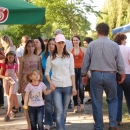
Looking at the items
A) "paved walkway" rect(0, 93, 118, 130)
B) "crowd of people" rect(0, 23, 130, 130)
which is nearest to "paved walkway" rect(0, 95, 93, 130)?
"paved walkway" rect(0, 93, 118, 130)

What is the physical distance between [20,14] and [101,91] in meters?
2.13

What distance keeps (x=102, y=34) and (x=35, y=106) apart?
1789mm

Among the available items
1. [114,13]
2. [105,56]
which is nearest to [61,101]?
[105,56]

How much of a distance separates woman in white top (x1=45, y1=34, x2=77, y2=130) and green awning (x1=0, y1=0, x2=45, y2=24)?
1.82 ft

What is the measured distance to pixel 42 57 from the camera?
21.6 ft

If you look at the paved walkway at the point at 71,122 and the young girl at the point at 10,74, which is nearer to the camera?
the paved walkway at the point at 71,122

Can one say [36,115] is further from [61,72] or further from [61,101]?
[61,72]

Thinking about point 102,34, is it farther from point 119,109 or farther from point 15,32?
point 15,32

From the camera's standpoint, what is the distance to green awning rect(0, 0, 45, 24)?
4957 mm

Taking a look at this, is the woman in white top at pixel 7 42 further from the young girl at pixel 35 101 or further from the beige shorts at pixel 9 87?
the young girl at pixel 35 101

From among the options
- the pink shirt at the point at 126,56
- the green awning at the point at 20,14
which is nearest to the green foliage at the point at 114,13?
the pink shirt at the point at 126,56

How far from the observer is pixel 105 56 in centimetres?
611

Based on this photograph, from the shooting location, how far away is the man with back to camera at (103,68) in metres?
6.11

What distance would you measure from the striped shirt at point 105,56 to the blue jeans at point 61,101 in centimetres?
82
